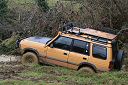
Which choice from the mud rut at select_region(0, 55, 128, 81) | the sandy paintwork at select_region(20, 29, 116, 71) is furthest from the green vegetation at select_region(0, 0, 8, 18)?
the sandy paintwork at select_region(20, 29, 116, 71)

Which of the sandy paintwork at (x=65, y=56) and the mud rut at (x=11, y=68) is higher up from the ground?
the sandy paintwork at (x=65, y=56)

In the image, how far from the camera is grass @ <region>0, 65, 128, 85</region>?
35.0 ft

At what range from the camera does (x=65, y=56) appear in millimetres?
13562

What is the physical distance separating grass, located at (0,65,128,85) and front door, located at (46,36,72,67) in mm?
802

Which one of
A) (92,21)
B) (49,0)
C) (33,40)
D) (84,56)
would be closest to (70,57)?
(84,56)

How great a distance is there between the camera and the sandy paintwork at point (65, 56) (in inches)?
517

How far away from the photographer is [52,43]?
13.7m

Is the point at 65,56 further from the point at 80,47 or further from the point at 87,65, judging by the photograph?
the point at 87,65

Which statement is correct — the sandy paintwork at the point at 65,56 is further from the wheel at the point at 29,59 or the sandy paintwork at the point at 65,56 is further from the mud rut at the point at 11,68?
the mud rut at the point at 11,68

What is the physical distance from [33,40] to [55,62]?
4.43 ft

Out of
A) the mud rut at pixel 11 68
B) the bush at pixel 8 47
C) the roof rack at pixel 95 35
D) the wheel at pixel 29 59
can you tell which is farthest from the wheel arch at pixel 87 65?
the bush at pixel 8 47

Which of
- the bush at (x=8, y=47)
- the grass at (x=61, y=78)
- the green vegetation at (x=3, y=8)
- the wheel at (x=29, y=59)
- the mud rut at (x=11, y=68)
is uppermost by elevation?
the green vegetation at (x=3, y=8)

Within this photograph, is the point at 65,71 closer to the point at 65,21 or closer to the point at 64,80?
the point at 64,80

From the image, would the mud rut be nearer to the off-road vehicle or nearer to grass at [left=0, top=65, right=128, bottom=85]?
grass at [left=0, top=65, right=128, bottom=85]
